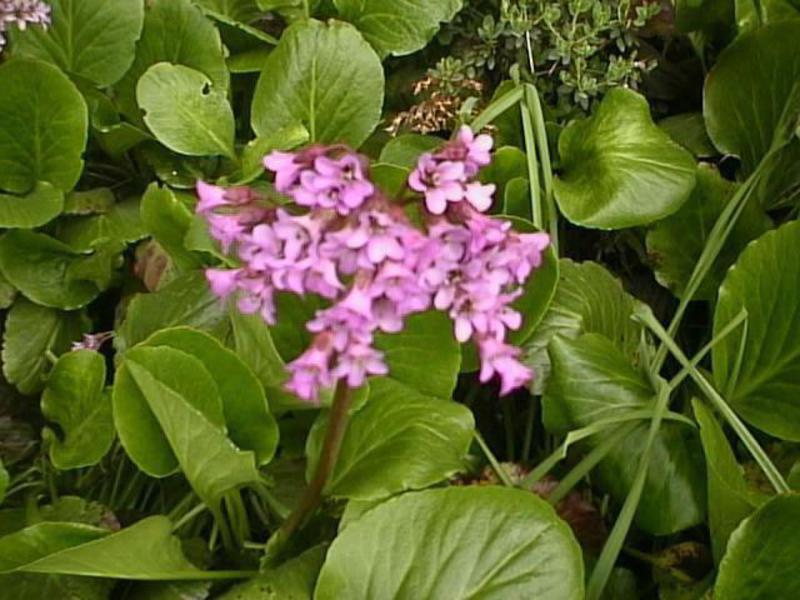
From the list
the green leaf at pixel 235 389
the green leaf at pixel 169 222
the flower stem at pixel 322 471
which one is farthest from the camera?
the green leaf at pixel 169 222

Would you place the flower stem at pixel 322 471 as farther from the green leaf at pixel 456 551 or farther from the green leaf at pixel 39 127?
the green leaf at pixel 39 127

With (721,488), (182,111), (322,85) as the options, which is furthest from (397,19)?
(721,488)

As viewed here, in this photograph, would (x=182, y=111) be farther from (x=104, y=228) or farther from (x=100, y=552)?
(x=100, y=552)

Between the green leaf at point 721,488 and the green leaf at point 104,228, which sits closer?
the green leaf at point 721,488

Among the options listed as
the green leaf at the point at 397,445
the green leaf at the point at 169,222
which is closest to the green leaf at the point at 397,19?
the green leaf at the point at 169,222

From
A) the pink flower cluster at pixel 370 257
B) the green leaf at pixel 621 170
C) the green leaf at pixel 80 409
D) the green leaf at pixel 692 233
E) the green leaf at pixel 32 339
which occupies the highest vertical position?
the pink flower cluster at pixel 370 257

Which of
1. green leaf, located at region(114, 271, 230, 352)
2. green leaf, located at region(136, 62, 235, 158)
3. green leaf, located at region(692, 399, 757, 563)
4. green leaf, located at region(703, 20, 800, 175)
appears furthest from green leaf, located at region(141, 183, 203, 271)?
green leaf, located at region(703, 20, 800, 175)
